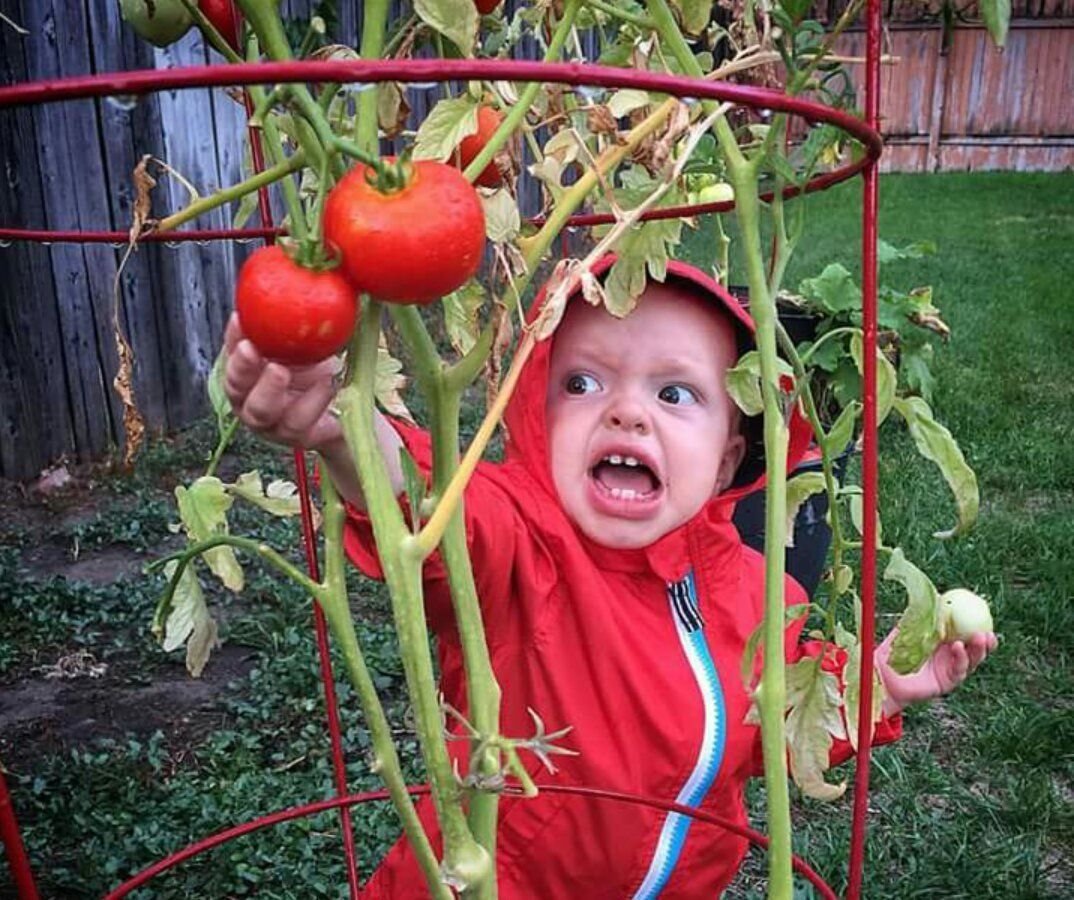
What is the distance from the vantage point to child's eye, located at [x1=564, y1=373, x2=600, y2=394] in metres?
1.13

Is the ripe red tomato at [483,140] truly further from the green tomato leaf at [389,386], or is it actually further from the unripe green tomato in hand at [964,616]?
the unripe green tomato in hand at [964,616]

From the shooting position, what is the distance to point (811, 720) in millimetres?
795

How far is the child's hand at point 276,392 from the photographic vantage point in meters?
0.65

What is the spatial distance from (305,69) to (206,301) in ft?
10.1

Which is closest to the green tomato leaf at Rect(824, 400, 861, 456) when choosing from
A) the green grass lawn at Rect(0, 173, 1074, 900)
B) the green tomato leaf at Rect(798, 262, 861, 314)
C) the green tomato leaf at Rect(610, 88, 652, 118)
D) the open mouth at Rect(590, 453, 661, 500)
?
the green tomato leaf at Rect(610, 88, 652, 118)

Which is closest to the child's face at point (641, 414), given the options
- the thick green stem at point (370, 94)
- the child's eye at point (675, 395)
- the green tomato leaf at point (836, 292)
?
the child's eye at point (675, 395)

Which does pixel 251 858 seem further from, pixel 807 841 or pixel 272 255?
pixel 272 255

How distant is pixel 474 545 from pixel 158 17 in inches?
19.8

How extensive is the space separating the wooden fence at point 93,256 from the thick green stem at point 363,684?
2158mm

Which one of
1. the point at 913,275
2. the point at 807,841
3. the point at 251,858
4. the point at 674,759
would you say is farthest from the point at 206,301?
the point at 913,275

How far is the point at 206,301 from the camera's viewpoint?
341cm

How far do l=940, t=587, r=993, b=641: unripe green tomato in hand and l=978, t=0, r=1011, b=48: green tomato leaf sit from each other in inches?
26.9

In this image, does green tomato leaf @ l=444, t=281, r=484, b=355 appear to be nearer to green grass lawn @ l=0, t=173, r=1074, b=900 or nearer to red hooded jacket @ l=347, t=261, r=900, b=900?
red hooded jacket @ l=347, t=261, r=900, b=900

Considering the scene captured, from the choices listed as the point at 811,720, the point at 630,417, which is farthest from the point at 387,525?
the point at 630,417
